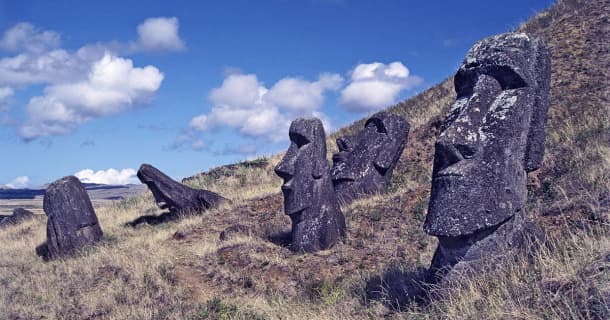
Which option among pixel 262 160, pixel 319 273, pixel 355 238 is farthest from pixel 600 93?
pixel 262 160

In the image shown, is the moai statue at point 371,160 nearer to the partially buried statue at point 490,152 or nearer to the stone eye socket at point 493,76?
the stone eye socket at point 493,76

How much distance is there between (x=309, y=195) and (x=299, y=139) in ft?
3.82

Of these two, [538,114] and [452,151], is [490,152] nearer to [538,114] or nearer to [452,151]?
[452,151]

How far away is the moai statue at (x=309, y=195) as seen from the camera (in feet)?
36.1

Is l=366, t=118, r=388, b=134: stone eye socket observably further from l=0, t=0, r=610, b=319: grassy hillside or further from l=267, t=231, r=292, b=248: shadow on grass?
l=267, t=231, r=292, b=248: shadow on grass

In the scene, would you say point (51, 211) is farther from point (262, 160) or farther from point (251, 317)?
point (262, 160)

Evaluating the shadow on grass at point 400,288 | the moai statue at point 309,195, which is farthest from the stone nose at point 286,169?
the shadow on grass at point 400,288

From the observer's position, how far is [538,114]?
20.3ft

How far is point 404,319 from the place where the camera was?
18.5ft

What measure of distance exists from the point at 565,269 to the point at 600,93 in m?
13.0

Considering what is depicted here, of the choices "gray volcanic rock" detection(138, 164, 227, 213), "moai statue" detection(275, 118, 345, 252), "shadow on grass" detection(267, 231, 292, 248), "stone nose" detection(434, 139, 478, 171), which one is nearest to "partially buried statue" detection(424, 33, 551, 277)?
"stone nose" detection(434, 139, 478, 171)

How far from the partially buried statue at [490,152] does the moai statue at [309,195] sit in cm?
508

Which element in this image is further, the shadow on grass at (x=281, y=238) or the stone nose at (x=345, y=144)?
the stone nose at (x=345, y=144)

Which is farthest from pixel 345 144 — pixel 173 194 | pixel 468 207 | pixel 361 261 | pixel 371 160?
pixel 468 207
